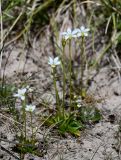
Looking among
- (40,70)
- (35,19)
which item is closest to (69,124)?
(40,70)

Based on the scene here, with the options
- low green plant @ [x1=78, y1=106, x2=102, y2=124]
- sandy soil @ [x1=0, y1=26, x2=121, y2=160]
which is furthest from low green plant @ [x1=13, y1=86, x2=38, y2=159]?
low green plant @ [x1=78, y1=106, x2=102, y2=124]

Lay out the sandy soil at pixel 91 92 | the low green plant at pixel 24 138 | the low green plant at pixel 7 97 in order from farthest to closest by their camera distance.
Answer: the low green plant at pixel 7 97
the sandy soil at pixel 91 92
the low green plant at pixel 24 138

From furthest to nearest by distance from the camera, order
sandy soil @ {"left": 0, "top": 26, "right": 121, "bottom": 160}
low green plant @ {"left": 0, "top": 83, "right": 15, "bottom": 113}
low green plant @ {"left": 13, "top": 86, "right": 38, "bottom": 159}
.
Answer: low green plant @ {"left": 0, "top": 83, "right": 15, "bottom": 113}, sandy soil @ {"left": 0, "top": 26, "right": 121, "bottom": 160}, low green plant @ {"left": 13, "top": 86, "right": 38, "bottom": 159}

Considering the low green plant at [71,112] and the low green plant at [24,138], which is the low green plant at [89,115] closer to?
the low green plant at [71,112]

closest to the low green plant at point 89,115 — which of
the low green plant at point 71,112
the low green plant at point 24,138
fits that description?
the low green plant at point 71,112

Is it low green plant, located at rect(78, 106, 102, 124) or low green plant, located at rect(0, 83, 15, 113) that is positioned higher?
low green plant, located at rect(0, 83, 15, 113)

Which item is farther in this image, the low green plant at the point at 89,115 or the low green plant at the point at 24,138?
the low green plant at the point at 89,115

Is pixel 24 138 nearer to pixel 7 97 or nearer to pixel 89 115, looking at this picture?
pixel 7 97

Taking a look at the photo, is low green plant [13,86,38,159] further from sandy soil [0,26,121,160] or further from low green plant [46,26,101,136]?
low green plant [46,26,101,136]

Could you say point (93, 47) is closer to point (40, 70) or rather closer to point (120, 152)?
point (40, 70)

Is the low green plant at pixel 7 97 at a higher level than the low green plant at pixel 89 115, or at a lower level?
higher

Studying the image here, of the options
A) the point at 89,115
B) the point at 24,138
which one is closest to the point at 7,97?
the point at 24,138
